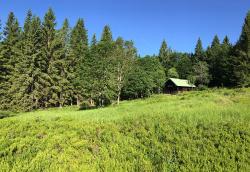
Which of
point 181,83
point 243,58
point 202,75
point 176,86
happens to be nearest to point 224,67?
point 202,75

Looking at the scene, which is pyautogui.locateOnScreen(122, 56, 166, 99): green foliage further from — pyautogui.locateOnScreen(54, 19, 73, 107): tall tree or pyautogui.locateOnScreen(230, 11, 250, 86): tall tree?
pyautogui.locateOnScreen(230, 11, 250, 86): tall tree

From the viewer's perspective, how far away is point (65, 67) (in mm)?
40875

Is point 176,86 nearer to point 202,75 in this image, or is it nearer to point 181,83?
point 181,83

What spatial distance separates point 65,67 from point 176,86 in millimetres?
26405

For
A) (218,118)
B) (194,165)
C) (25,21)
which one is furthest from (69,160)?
(25,21)

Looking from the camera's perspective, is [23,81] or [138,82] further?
[138,82]

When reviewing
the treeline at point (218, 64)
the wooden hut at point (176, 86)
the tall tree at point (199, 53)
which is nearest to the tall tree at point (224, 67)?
the treeline at point (218, 64)

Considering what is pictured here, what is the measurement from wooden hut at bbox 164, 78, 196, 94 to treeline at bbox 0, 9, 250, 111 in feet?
29.2

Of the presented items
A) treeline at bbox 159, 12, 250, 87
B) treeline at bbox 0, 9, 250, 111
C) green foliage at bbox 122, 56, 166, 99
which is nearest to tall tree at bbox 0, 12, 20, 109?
treeline at bbox 0, 9, 250, 111

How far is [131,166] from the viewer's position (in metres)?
7.82

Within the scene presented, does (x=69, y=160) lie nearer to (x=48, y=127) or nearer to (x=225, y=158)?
(x=48, y=127)

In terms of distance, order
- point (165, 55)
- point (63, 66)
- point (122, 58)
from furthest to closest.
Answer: point (165, 55) < point (63, 66) < point (122, 58)

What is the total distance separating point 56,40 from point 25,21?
7.73 m

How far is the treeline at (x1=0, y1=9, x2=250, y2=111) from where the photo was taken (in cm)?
3244
